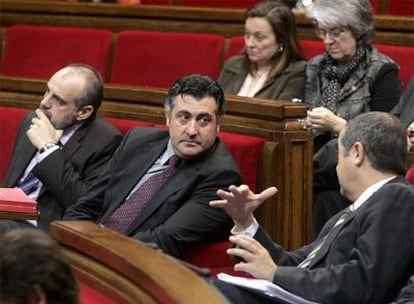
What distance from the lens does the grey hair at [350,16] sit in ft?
5.67

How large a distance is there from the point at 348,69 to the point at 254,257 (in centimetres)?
66

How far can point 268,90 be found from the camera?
182 centimetres

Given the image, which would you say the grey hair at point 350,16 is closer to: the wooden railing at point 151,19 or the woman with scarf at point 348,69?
the woman with scarf at point 348,69

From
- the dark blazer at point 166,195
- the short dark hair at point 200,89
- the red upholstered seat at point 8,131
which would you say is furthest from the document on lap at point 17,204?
Result: the red upholstered seat at point 8,131

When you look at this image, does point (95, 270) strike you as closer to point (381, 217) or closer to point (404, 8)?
point (381, 217)

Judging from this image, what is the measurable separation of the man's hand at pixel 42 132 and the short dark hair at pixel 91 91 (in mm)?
53

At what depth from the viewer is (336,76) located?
172 cm

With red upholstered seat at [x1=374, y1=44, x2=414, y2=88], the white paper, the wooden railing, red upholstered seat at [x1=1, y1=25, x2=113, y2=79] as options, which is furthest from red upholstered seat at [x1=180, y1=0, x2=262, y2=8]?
the white paper

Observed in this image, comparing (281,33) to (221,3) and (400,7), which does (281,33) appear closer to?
(400,7)

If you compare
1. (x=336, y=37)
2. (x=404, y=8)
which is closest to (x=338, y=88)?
(x=336, y=37)

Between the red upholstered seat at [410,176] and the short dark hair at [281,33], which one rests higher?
the short dark hair at [281,33]

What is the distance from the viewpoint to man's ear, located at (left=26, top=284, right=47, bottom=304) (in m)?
0.66

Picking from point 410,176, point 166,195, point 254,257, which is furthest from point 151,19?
point 254,257

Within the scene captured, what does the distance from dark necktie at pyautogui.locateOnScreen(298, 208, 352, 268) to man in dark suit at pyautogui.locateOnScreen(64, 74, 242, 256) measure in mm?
192
